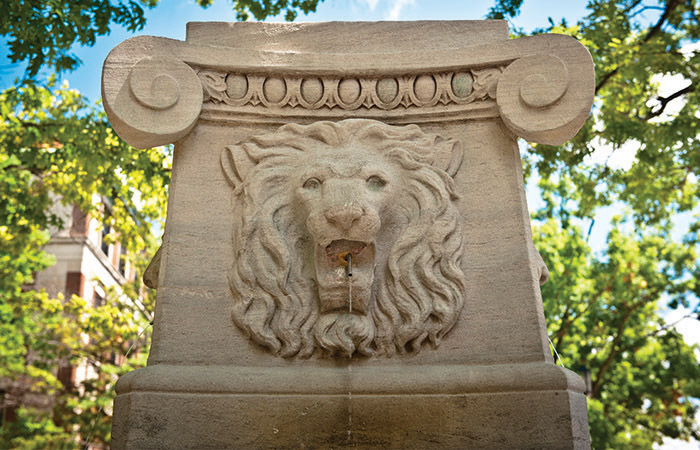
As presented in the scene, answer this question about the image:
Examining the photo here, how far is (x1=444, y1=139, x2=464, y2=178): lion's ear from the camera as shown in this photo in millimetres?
3965

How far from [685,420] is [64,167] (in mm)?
16063

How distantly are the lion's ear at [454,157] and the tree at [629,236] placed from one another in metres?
6.24

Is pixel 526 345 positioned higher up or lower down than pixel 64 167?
lower down

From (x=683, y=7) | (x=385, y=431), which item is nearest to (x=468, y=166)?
(x=385, y=431)

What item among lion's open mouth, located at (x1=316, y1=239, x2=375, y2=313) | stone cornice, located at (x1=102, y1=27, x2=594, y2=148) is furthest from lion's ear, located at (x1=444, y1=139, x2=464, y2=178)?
lion's open mouth, located at (x1=316, y1=239, x2=375, y2=313)

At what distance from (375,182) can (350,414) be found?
50.4 inches

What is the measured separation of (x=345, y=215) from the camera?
3.52 metres

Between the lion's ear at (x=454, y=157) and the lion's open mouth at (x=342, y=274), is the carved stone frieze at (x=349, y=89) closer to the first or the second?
the lion's ear at (x=454, y=157)

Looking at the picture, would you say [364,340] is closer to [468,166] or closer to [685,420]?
[468,166]

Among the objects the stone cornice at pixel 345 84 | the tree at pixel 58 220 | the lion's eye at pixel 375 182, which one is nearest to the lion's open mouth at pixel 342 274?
the lion's eye at pixel 375 182

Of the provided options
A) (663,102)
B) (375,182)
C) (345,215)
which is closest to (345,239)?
(345,215)

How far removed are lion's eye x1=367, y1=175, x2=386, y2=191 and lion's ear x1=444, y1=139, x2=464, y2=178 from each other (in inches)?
16.5

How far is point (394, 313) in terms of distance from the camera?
3.62 meters

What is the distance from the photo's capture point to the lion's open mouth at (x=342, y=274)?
3592 millimetres
